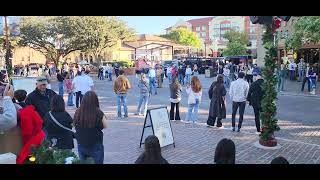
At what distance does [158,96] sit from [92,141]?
1373 cm

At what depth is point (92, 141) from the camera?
17.6 ft

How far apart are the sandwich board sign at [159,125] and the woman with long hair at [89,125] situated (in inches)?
114

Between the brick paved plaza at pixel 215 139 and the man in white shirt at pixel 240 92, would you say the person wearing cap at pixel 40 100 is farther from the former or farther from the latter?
the man in white shirt at pixel 240 92

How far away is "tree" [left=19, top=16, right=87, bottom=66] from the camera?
4263 centimetres

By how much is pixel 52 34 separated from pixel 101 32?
6493 mm

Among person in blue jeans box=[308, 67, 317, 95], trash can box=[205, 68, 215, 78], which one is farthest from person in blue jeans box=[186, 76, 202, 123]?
trash can box=[205, 68, 215, 78]

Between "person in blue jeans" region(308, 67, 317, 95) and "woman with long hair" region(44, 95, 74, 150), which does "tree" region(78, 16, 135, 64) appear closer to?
"person in blue jeans" region(308, 67, 317, 95)

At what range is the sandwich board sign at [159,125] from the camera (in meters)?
8.27

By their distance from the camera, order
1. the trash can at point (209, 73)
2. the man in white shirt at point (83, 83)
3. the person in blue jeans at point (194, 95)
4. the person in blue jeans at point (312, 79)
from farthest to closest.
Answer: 1. the trash can at point (209, 73)
2. the person in blue jeans at point (312, 79)
3. the man in white shirt at point (83, 83)
4. the person in blue jeans at point (194, 95)

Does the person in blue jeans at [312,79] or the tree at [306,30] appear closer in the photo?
the tree at [306,30]

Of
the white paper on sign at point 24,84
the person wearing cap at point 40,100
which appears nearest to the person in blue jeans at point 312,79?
the white paper on sign at point 24,84

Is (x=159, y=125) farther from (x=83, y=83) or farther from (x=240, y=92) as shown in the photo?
(x=83, y=83)
